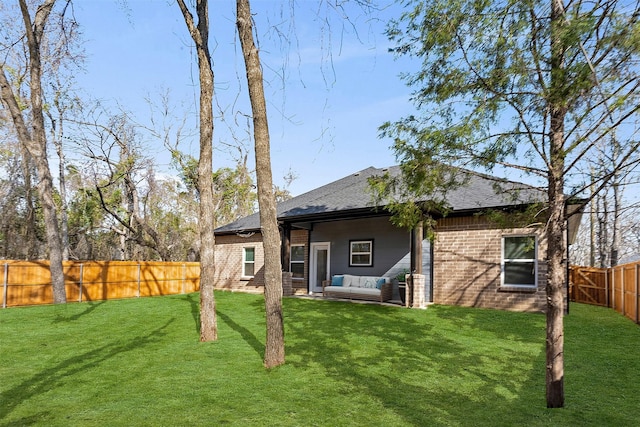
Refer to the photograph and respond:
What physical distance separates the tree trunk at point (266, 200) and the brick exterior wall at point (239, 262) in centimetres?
1092

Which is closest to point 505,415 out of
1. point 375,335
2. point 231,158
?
point 375,335

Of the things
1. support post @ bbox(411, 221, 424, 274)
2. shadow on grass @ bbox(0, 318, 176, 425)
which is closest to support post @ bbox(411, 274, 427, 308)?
support post @ bbox(411, 221, 424, 274)

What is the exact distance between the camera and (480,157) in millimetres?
4867

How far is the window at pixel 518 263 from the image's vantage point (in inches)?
Result: 444

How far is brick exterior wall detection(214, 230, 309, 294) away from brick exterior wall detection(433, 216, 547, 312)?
6167 millimetres

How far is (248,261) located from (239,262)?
0.55 m

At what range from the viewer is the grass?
13.9 feet

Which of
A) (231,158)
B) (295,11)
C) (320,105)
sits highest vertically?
(231,158)

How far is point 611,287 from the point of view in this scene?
586 inches

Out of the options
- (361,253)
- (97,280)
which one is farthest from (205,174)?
(97,280)

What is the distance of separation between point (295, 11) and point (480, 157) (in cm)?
378

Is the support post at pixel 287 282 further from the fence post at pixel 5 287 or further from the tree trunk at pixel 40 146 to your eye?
the fence post at pixel 5 287

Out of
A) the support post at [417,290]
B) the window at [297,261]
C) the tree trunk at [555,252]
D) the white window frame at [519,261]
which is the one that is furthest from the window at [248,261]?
the tree trunk at [555,252]

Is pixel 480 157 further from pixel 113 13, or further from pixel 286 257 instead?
pixel 286 257
